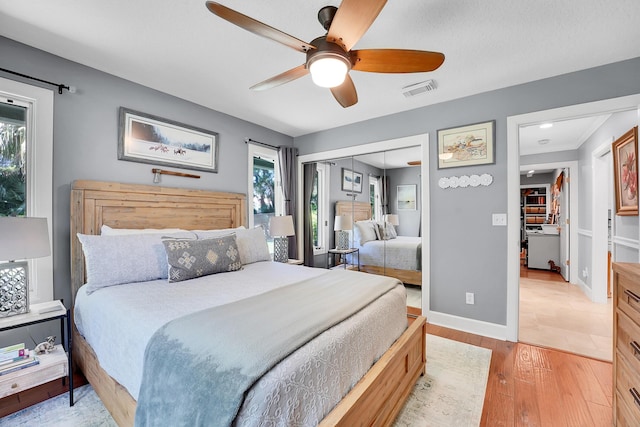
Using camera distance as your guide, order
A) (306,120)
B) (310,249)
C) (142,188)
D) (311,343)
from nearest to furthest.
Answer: (311,343)
(142,188)
(306,120)
(310,249)

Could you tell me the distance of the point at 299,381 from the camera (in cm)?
101

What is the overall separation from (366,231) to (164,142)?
8.60 feet

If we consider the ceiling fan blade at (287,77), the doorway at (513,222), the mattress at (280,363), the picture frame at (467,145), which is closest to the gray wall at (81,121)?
the mattress at (280,363)

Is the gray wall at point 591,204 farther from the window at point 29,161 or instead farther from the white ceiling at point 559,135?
the window at point 29,161

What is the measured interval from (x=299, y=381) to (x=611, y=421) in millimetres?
2015

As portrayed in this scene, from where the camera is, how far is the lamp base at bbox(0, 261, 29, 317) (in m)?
1.73

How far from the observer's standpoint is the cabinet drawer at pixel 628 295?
133cm

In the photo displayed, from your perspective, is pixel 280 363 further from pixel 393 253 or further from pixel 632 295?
pixel 393 253

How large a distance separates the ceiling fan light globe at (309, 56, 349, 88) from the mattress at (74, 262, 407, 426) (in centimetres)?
132

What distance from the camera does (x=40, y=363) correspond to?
1759 mm

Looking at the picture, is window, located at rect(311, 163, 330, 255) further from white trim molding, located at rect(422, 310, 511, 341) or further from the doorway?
the doorway

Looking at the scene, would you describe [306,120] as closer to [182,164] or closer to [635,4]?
[182,164]

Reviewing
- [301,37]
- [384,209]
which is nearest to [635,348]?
[384,209]

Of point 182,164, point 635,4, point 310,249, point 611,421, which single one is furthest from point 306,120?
point 611,421
